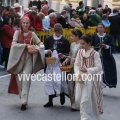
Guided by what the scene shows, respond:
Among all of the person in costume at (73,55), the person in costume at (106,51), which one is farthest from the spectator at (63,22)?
the person in costume at (73,55)

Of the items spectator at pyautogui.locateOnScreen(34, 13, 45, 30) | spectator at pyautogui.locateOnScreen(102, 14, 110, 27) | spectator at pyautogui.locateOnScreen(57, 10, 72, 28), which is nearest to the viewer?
spectator at pyautogui.locateOnScreen(34, 13, 45, 30)

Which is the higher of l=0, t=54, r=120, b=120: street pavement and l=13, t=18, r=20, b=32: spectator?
l=13, t=18, r=20, b=32: spectator

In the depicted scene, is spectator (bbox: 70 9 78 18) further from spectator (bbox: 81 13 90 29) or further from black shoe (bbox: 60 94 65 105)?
black shoe (bbox: 60 94 65 105)

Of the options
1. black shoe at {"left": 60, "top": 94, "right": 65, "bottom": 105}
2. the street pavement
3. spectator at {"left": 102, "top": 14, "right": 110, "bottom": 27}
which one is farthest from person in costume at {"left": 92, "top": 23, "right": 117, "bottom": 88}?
spectator at {"left": 102, "top": 14, "right": 110, "bottom": 27}

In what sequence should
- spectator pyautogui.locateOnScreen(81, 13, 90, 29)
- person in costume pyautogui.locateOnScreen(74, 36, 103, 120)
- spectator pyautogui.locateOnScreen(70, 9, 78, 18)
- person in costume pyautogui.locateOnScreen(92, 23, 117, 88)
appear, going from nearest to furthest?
person in costume pyautogui.locateOnScreen(74, 36, 103, 120)
person in costume pyautogui.locateOnScreen(92, 23, 117, 88)
spectator pyautogui.locateOnScreen(81, 13, 90, 29)
spectator pyautogui.locateOnScreen(70, 9, 78, 18)

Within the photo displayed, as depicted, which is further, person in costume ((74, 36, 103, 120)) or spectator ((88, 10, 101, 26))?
spectator ((88, 10, 101, 26))

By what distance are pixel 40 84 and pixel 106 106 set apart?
279 cm

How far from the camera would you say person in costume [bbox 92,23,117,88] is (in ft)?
39.9

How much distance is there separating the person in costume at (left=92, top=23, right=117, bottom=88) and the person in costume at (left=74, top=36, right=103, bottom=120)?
9.11ft

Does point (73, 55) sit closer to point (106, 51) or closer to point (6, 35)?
point (106, 51)

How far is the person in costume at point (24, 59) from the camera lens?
10.6 m

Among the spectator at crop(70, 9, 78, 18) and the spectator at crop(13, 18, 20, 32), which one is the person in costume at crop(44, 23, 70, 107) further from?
the spectator at crop(70, 9, 78, 18)

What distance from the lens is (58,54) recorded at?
10.7m

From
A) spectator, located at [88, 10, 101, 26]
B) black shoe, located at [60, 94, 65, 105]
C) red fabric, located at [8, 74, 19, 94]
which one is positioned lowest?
black shoe, located at [60, 94, 65, 105]
